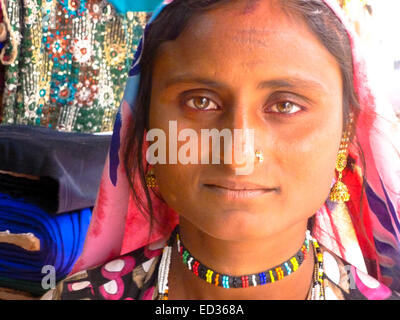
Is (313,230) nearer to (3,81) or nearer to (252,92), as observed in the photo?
(252,92)

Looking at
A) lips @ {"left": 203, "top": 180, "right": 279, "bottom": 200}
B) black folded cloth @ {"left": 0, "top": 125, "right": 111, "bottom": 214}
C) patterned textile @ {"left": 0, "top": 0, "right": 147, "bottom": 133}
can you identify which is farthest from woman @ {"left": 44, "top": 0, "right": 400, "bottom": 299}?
patterned textile @ {"left": 0, "top": 0, "right": 147, "bottom": 133}

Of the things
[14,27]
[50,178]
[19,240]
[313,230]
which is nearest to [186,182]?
[313,230]

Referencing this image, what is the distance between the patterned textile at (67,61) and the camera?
1.70m

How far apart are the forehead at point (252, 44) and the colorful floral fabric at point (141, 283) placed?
A: 44cm

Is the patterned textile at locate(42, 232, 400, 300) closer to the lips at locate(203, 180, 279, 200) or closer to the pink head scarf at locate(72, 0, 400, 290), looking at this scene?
the pink head scarf at locate(72, 0, 400, 290)

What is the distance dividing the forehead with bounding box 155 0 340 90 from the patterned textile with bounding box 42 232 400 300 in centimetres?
44

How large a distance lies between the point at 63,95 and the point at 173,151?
3.80 feet

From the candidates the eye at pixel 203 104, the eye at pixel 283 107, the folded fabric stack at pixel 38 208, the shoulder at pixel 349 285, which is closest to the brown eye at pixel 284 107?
the eye at pixel 283 107

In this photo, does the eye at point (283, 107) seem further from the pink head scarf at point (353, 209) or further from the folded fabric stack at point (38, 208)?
the folded fabric stack at point (38, 208)

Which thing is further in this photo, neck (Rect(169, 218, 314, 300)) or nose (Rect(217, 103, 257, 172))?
neck (Rect(169, 218, 314, 300))

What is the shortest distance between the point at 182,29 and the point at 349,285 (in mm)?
640

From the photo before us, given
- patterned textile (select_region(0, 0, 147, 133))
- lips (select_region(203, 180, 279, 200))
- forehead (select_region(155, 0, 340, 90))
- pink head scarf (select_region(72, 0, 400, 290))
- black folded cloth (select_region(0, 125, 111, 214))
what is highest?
patterned textile (select_region(0, 0, 147, 133))

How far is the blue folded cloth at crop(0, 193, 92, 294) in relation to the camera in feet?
4.47

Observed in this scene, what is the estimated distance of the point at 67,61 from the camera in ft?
6.07
